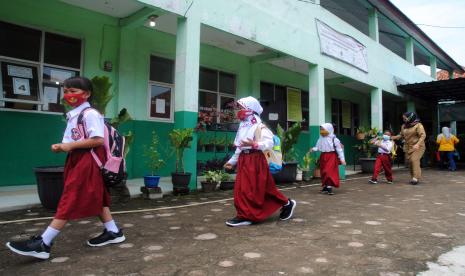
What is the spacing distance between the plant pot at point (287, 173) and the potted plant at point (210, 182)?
2.06 meters

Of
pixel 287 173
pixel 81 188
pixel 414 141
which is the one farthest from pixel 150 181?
pixel 414 141

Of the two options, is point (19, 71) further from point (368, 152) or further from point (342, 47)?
point (368, 152)

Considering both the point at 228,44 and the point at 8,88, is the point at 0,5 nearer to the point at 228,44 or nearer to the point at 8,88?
the point at 8,88

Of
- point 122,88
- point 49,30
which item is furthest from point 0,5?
point 122,88

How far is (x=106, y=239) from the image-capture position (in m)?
3.42

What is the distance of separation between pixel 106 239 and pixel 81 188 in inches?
23.8

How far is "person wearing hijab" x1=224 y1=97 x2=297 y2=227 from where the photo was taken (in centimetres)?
434

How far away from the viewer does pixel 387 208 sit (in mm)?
5578

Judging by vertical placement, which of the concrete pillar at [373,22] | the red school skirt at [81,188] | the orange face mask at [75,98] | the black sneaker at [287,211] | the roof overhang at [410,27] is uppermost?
the roof overhang at [410,27]

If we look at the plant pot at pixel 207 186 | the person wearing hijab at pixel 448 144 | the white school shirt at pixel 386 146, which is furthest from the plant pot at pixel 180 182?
the person wearing hijab at pixel 448 144

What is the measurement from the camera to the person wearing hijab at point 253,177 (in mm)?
4344

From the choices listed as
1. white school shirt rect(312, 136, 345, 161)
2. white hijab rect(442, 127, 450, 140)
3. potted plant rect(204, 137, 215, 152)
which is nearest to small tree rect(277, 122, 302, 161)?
white school shirt rect(312, 136, 345, 161)

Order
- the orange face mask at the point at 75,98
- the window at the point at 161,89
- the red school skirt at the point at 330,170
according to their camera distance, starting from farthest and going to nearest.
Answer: the window at the point at 161,89 < the red school skirt at the point at 330,170 < the orange face mask at the point at 75,98

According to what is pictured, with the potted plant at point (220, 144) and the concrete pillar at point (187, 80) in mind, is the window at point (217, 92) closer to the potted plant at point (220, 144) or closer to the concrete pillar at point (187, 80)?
the potted plant at point (220, 144)
